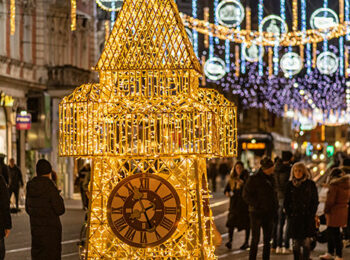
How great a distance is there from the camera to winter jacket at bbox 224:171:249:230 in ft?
63.5

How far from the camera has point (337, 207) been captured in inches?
660

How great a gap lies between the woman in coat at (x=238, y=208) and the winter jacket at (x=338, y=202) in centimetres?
287

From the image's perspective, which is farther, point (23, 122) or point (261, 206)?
point (23, 122)

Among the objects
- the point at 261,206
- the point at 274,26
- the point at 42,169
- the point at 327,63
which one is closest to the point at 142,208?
the point at 42,169

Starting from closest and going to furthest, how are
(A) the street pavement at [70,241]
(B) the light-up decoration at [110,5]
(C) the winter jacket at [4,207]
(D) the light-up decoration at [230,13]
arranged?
(C) the winter jacket at [4,207], (A) the street pavement at [70,241], (B) the light-up decoration at [110,5], (D) the light-up decoration at [230,13]

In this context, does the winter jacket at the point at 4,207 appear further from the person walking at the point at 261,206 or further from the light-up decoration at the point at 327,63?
the light-up decoration at the point at 327,63

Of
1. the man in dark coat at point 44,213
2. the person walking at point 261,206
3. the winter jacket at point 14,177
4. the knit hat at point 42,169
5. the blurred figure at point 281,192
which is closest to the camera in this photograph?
the man in dark coat at point 44,213

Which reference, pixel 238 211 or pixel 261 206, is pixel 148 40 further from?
pixel 238 211

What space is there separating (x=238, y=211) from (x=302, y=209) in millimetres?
4511

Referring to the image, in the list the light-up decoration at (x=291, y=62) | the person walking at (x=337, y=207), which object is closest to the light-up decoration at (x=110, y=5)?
the person walking at (x=337, y=207)

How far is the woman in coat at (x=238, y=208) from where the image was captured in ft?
63.5

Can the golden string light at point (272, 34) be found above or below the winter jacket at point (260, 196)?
above

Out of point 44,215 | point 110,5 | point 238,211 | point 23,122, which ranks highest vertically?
point 110,5

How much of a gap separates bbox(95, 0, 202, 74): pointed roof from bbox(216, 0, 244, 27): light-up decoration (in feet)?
45.1
